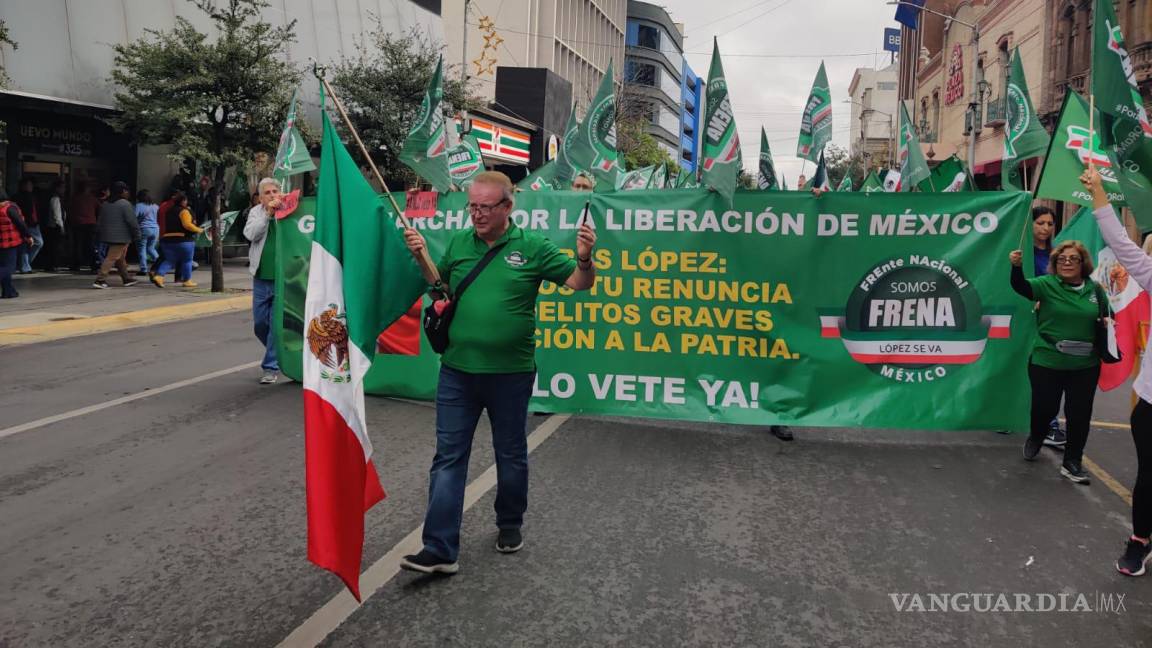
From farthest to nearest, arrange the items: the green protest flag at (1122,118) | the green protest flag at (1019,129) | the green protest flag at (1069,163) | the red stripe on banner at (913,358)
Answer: the green protest flag at (1019,129)
the red stripe on banner at (913,358)
the green protest flag at (1069,163)
the green protest flag at (1122,118)

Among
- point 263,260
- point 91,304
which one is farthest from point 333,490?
point 91,304

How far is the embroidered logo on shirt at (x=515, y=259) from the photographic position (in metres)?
4.09

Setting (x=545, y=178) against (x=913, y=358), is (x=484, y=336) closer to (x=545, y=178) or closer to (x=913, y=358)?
(x=913, y=358)

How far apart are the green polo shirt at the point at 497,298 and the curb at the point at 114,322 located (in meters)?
9.08

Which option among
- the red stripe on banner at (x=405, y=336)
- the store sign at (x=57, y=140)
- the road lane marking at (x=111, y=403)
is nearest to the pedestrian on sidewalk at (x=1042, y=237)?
the red stripe on banner at (x=405, y=336)

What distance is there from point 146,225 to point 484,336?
16.6 meters

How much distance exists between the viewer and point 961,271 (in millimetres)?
6660

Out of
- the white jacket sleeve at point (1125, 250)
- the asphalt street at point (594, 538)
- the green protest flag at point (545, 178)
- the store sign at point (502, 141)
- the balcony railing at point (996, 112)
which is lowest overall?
the asphalt street at point (594, 538)

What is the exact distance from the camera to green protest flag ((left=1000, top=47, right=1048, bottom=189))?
8031mm

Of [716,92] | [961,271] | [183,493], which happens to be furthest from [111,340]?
[961,271]

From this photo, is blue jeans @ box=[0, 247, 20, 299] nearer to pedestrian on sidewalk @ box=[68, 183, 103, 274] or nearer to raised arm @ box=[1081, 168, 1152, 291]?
pedestrian on sidewalk @ box=[68, 183, 103, 274]

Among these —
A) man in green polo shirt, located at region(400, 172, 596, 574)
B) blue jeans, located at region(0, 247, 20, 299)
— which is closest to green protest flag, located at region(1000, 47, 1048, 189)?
man in green polo shirt, located at region(400, 172, 596, 574)

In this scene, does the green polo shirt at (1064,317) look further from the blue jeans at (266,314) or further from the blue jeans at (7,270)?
the blue jeans at (7,270)

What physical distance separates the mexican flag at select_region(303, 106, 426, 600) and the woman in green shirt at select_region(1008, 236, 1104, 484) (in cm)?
405
